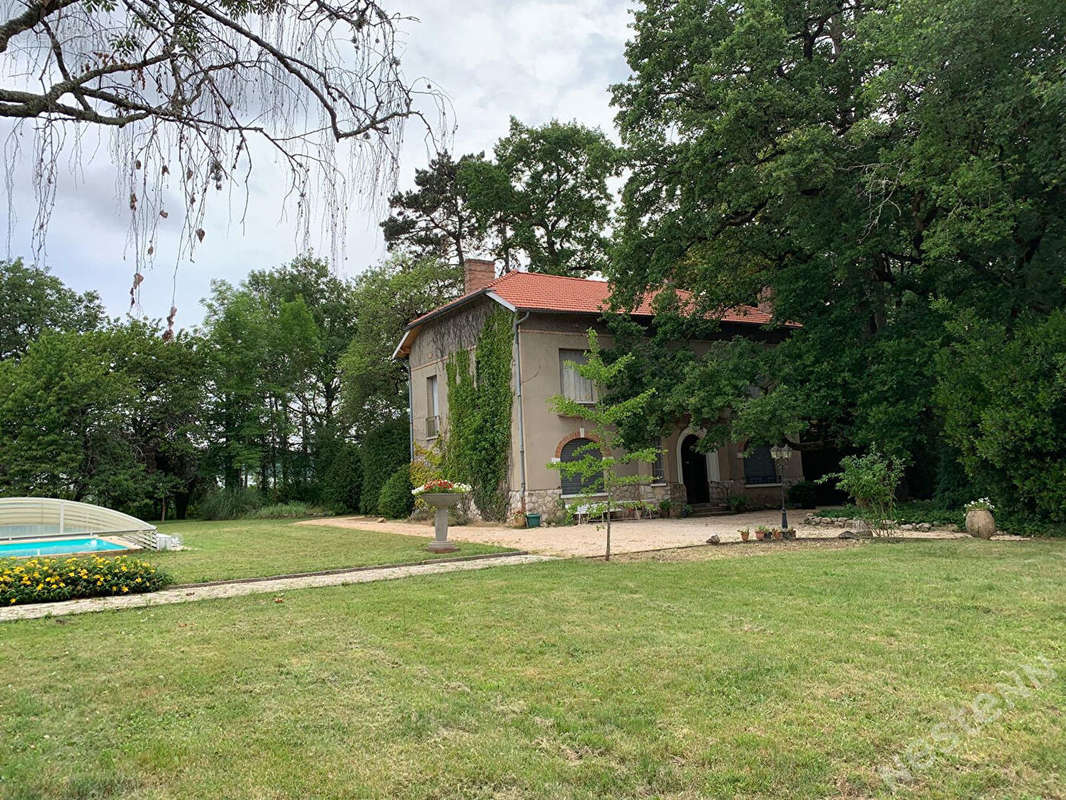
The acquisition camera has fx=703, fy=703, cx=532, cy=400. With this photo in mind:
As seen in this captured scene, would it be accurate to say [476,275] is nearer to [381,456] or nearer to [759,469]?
[381,456]

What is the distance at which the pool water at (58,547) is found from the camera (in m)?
14.5

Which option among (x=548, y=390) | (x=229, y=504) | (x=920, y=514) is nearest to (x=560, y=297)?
(x=548, y=390)

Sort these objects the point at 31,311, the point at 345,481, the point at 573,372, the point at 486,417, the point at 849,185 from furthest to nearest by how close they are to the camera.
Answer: the point at 31,311
the point at 345,481
the point at 486,417
the point at 573,372
the point at 849,185

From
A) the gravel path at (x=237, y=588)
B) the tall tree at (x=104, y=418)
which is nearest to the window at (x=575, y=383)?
the gravel path at (x=237, y=588)

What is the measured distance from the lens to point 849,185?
54.3 ft

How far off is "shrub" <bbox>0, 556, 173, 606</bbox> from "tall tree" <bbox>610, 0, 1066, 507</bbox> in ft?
42.6

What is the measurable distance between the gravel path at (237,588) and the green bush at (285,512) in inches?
782

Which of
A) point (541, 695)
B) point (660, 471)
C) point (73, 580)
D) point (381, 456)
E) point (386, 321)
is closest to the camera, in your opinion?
point (541, 695)

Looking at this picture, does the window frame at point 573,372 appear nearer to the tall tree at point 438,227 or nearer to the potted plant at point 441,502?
the potted plant at point 441,502

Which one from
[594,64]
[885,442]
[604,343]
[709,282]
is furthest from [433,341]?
[594,64]

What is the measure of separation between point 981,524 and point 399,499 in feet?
59.9

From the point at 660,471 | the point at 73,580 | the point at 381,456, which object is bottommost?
the point at 73,580

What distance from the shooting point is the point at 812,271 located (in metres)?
18.7

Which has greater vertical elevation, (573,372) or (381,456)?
(573,372)
